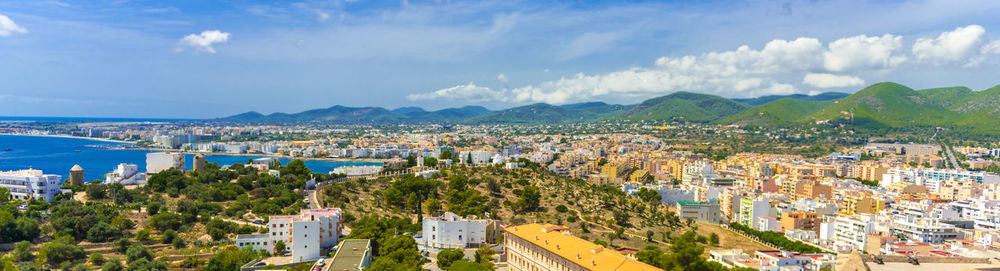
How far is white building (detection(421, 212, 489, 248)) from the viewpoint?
2045 centimetres

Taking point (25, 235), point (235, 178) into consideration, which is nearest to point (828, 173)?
point (235, 178)

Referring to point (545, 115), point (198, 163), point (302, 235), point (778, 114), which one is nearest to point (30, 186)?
point (198, 163)

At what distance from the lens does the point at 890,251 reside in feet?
65.5

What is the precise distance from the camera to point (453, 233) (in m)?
20.5

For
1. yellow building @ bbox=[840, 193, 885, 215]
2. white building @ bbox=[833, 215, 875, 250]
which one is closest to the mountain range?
yellow building @ bbox=[840, 193, 885, 215]

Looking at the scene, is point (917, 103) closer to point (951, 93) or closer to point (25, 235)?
point (951, 93)

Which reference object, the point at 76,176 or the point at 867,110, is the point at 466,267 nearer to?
the point at 76,176

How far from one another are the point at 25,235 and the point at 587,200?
23623mm

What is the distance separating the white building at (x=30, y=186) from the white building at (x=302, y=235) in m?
14.0

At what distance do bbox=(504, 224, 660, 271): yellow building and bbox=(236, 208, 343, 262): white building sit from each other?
5.97 metres

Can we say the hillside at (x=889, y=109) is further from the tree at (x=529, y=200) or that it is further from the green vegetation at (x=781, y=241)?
the tree at (x=529, y=200)

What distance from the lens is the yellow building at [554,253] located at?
13.5m

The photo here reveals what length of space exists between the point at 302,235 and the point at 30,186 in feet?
55.3

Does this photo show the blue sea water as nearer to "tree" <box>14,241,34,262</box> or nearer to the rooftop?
"tree" <box>14,241,34,262</box>
